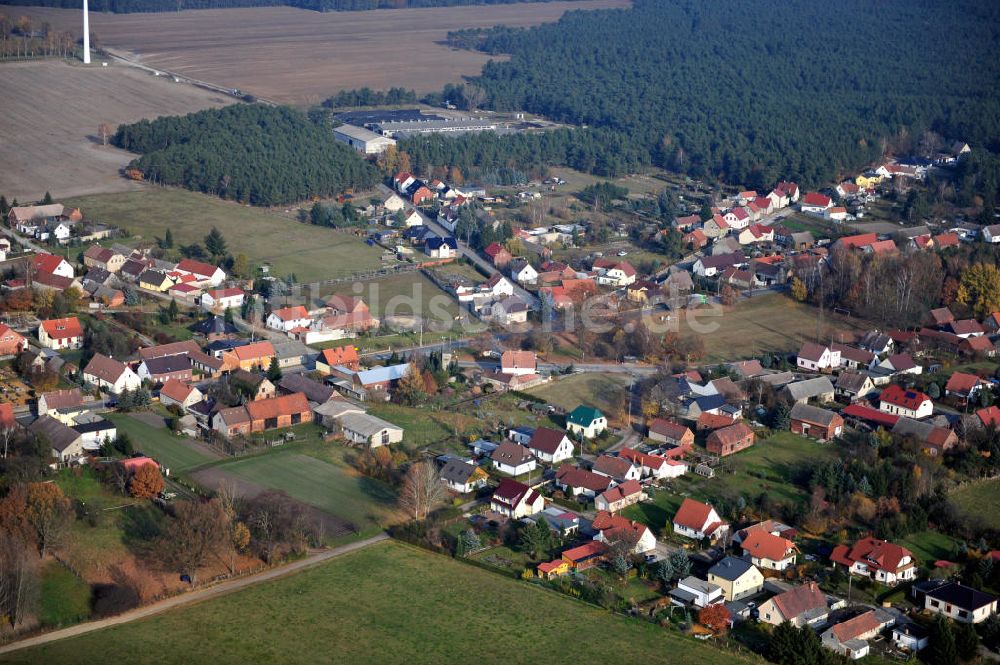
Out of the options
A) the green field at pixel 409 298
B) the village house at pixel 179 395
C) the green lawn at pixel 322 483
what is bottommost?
the green lawn at pixel 322 483

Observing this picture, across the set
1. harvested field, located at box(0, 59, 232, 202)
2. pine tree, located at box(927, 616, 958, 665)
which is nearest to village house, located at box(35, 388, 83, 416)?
pine tree, located at box(927, 616, 958, 665)

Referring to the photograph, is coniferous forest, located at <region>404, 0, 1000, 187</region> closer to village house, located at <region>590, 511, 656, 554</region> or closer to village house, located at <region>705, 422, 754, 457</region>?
village house, located at <region>705, 422, 754, 457</region>

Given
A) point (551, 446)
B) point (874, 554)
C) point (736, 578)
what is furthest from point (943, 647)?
point (551, 446)

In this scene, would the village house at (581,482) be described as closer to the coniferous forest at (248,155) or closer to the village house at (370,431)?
the village house at (370,431)

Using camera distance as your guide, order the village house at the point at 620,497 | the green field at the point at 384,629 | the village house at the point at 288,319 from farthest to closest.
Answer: the village house at the point at 288,319, the village house at the point at 620,497, the green field at the point at 384,629

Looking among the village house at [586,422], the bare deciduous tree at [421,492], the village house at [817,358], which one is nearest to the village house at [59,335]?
the bare deciduous tree at [421,492]

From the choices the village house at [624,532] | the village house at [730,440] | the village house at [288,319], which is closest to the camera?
the village house at [624,532]

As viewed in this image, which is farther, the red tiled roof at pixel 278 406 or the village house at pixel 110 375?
the village house at pixel 110 375
